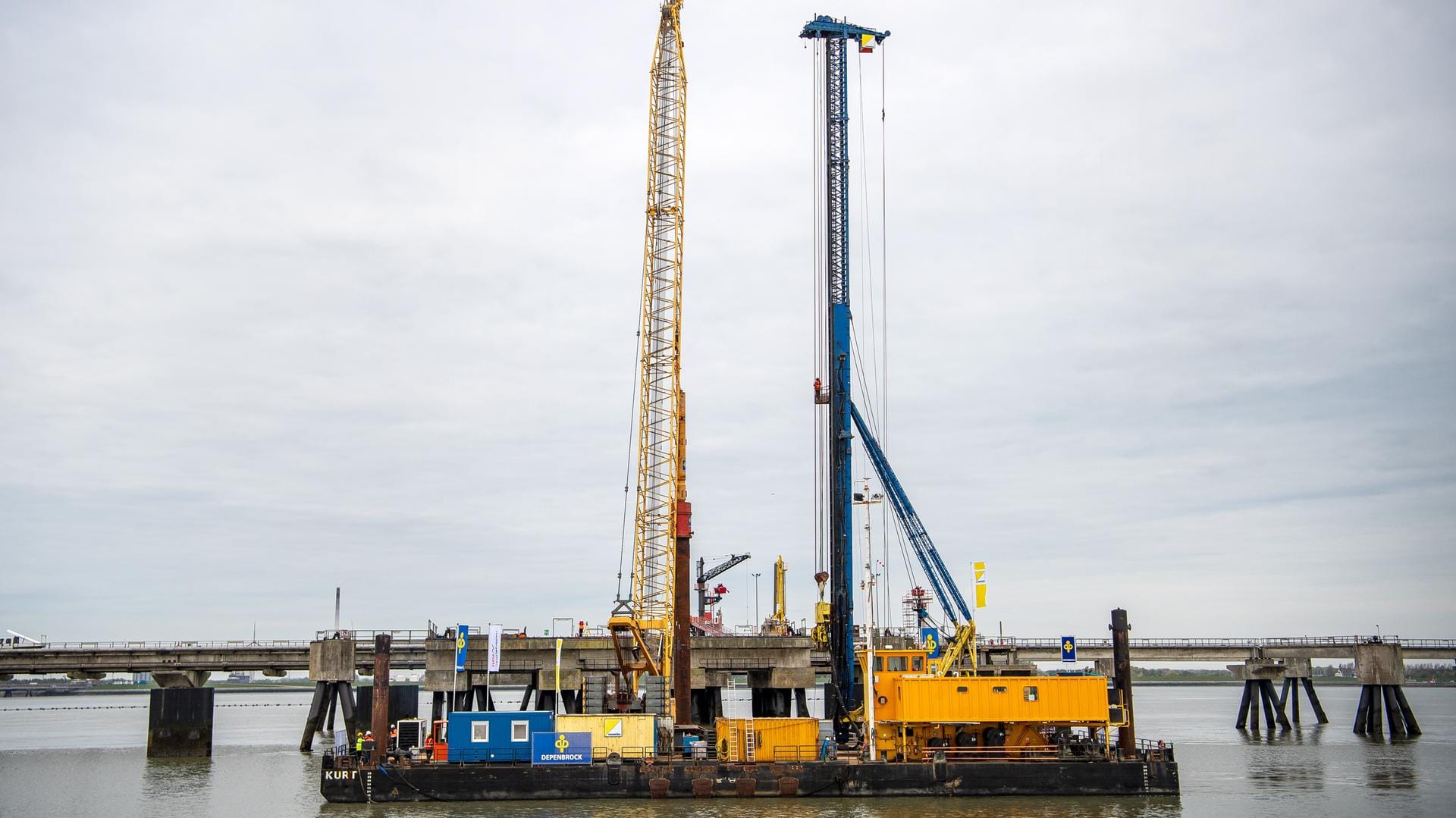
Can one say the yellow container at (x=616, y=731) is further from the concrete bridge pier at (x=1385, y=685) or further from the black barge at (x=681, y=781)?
the concrete bridge pier at (x=1385, y=685)

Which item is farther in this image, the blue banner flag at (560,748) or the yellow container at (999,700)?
the yellow container at (999,700)

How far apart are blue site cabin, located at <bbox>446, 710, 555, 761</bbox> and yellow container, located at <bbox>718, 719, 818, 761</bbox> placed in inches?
301

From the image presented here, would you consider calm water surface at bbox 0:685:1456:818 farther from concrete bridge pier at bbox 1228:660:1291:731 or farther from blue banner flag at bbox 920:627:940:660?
blue banner flag at bbox 920:627:940:660

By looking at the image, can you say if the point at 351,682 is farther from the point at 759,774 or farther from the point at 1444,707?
the point at 1444,707

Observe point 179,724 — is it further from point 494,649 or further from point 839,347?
point 839,347

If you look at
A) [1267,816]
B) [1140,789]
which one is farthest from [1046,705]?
[1267,816]

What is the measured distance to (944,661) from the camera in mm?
55594

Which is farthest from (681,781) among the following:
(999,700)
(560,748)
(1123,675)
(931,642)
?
(1123,675)

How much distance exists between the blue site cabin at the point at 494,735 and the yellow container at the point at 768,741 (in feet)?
25.1

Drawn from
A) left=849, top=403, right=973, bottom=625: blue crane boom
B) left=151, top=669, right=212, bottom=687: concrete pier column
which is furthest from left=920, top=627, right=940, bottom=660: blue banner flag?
left=151, top=669, right=212, bottom=687: concrete pier column

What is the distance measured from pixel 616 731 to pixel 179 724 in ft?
116

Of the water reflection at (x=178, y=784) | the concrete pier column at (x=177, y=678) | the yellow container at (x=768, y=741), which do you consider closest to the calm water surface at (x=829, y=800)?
the water reflection at (x=178, y=784)

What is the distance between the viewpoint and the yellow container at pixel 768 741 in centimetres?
5034

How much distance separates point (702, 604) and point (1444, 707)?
11401 cm
